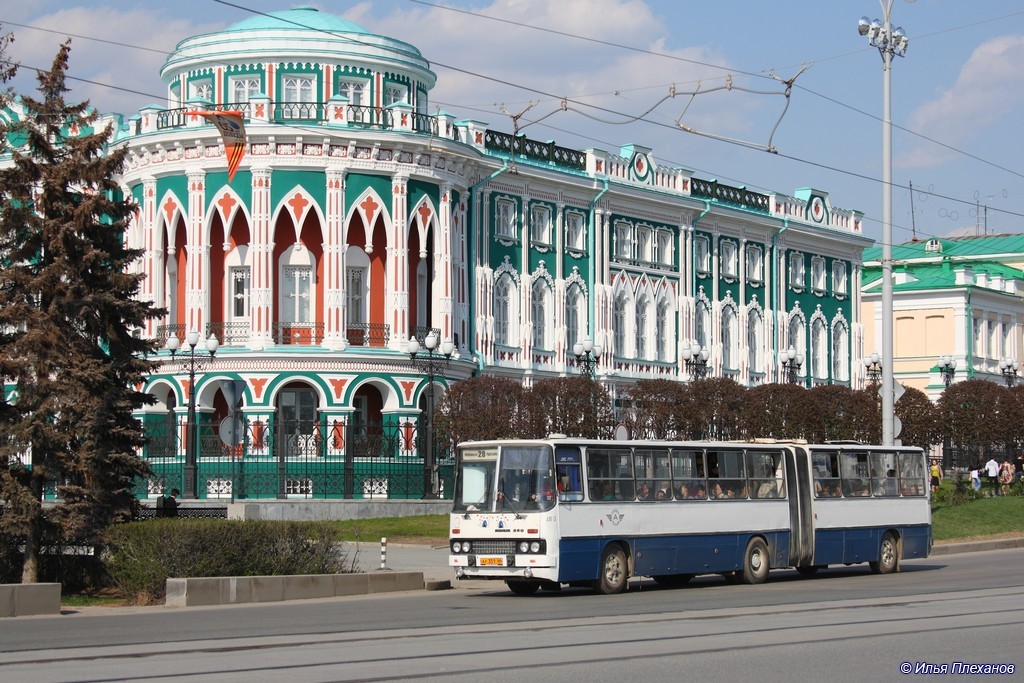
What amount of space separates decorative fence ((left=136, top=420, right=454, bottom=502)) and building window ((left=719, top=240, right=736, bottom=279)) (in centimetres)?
→ 2015

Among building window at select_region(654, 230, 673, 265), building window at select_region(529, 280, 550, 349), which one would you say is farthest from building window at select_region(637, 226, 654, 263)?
building window at select_region(529, 280, 550, 349)

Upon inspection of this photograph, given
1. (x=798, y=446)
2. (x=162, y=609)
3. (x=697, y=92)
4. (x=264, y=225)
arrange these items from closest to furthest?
(x=162, y=609), (x=798, y=446), (x=697, y=92), (x=264, y=225)

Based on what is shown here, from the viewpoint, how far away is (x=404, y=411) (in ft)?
159

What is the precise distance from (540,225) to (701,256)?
356 inches

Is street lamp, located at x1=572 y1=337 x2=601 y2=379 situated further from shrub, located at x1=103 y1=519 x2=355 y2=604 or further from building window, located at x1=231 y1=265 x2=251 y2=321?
shrub, located at x1=103 y1=519 x2=355 y2=604

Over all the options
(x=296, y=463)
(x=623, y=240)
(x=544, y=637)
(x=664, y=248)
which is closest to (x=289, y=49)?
(x=296, y=463)

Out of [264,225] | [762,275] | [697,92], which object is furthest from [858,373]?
[697,92]

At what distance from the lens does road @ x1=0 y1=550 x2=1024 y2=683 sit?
1481 centimetres

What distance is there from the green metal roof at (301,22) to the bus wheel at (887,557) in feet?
81.1

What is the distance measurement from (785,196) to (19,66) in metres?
45.2

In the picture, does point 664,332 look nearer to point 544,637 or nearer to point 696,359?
point 696,359

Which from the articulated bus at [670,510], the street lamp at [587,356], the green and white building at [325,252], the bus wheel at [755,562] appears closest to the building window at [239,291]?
the green and white building at [325,252]

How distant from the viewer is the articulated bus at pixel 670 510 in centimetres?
2564

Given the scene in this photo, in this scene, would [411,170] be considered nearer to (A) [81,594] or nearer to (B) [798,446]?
(B) [798,446]
